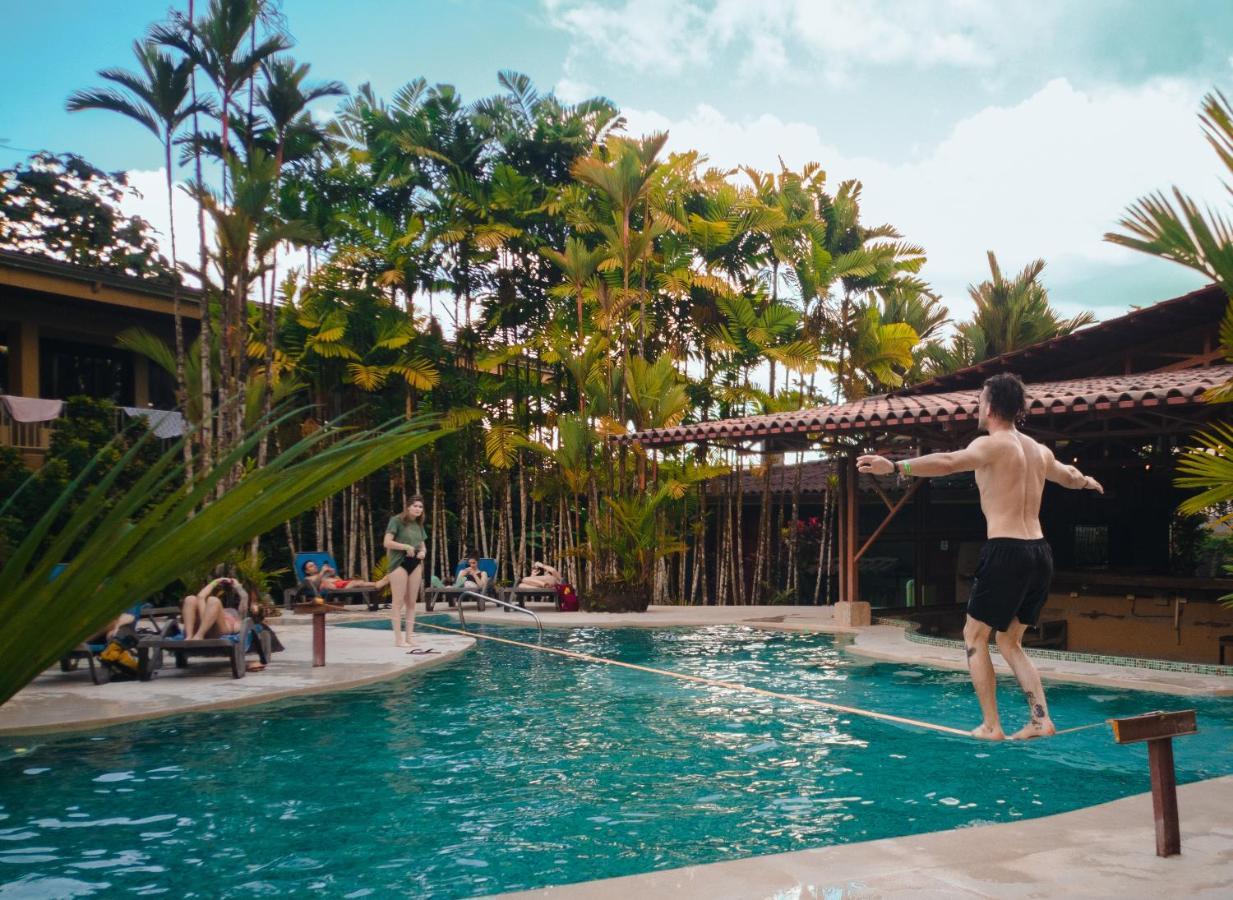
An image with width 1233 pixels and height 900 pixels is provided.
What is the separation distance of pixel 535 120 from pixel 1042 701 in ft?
68.3

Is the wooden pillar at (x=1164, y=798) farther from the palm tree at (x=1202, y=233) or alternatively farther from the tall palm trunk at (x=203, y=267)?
the tall palm trunk at (x=203, y=267)

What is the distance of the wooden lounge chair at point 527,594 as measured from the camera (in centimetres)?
1869

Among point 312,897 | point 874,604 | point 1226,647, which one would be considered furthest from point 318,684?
point 874,604

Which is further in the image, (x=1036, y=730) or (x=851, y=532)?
(x=851, y=532)

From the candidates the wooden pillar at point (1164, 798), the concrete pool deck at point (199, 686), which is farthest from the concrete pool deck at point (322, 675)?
the wooden pillar at point (1164, 798)

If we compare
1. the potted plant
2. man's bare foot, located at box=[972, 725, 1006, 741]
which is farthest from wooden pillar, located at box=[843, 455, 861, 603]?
man's bare foot, located at box=[972, 725, 1006, 741]

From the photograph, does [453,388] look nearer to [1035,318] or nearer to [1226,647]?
[1035,318]

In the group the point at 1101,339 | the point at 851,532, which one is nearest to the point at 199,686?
the point at 851,532

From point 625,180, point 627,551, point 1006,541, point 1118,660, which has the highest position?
point 625,180

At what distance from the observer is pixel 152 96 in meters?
14.9

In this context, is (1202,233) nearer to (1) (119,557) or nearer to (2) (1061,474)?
(2) (1061,474)

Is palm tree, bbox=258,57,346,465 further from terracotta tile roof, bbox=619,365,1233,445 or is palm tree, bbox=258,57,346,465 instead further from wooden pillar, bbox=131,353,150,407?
terracotta tile roof, bbox=619,365,1233,445

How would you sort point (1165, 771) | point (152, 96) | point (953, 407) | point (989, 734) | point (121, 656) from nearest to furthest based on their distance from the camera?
point (1165, 771), point (989, 734), point (121, 656), point (953, 407), point (152, 96)

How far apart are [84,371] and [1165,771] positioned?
2106 centimetres
